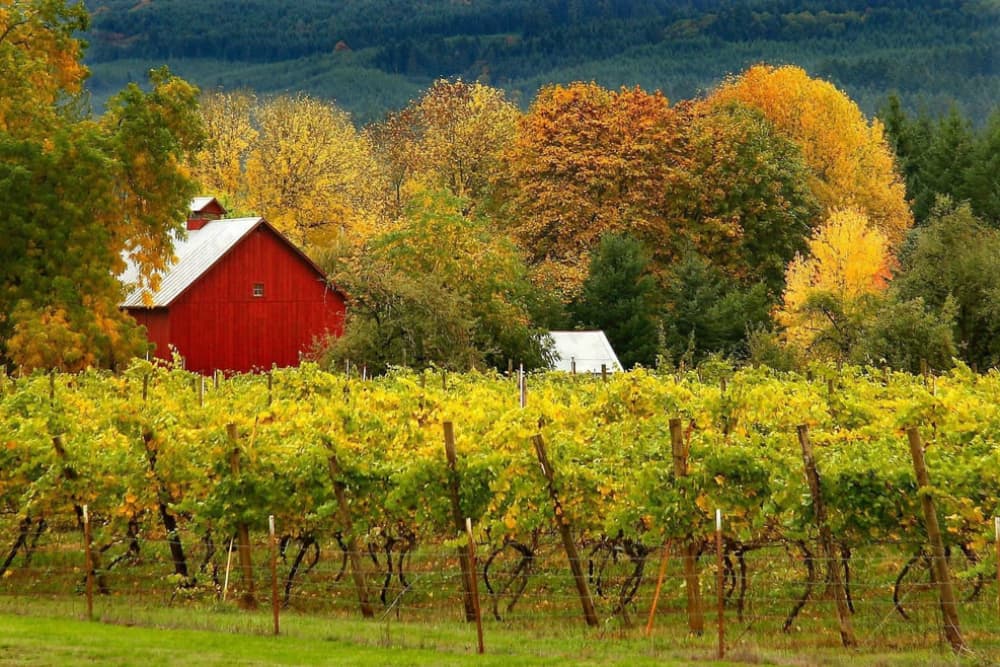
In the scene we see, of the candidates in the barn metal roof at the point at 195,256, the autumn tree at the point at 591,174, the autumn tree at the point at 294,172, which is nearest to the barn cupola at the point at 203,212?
the barn metal roof at the point at 195,256

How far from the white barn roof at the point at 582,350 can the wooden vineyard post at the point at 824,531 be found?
1413 inches

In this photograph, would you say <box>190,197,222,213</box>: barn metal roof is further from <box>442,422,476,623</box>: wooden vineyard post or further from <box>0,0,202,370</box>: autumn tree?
<box>442,422,476,623</box>: wooden vineyard post

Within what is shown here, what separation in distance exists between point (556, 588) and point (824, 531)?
4.82 metres

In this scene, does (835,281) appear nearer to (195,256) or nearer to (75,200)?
(195,256)

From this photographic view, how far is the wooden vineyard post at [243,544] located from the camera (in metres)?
19.5

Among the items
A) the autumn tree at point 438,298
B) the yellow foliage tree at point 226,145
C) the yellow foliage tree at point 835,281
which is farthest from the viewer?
the yellow foliage tree at point 226,145

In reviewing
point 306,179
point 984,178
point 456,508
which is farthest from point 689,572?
point 984,178

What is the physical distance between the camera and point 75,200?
40625 millimetres

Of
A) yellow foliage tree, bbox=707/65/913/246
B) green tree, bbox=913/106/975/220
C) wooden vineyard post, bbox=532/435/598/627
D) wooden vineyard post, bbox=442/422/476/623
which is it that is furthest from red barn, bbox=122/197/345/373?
green tree, bbox=913/106/975/220

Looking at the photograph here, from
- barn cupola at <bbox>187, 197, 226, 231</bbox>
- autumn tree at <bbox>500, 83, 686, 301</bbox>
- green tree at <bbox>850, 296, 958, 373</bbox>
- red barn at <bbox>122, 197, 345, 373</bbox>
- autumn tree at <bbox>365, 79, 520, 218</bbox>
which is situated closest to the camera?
green tree at <bbox>850, 296, 958, 373</bbox>

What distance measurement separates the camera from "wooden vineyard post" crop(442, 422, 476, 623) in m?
18.0

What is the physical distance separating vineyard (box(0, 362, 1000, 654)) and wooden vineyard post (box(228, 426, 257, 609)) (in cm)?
5

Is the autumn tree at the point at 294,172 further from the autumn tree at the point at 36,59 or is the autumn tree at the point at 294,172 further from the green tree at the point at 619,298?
the autumn tree at the point at 36,59

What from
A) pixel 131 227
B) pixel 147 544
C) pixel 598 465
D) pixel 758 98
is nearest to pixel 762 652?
pixel 598 465
